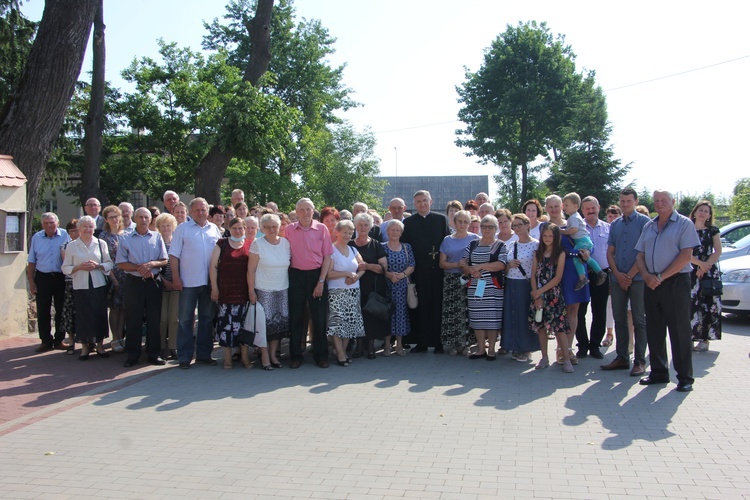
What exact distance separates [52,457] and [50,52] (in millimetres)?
7857

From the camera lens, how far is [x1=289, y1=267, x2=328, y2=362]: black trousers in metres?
8.08

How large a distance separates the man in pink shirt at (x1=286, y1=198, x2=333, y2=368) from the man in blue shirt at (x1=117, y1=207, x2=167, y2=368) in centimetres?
172

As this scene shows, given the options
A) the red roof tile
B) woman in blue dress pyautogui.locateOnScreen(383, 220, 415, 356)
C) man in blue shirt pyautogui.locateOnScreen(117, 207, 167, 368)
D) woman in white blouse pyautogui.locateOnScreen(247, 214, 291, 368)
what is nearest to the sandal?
woman in blue dress pyautogui.locateOnScreen(383, 220, 415, 356)

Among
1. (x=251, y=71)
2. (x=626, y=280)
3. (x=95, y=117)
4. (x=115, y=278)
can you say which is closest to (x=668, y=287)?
(x=626, y=280)

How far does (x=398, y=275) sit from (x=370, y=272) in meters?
0.37

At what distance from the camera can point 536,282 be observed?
7.76 metres

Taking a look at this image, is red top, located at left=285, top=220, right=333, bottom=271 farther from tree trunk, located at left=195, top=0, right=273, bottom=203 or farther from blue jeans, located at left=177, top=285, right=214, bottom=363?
tree trunk, located at left=195, top=0, right=273, bottom=203

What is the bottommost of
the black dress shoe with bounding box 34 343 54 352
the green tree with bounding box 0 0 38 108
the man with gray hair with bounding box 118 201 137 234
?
the black dress shoe with bounding box 34 343 54 352

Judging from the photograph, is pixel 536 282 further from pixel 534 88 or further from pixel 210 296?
pixel 534 88

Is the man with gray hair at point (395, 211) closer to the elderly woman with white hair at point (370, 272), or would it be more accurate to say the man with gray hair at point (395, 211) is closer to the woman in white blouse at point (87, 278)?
the elderly woman with white hair at point (370, 272)

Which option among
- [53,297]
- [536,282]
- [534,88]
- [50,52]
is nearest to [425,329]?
[536,282]

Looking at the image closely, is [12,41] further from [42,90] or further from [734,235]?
[734,235]

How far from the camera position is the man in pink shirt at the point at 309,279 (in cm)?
801

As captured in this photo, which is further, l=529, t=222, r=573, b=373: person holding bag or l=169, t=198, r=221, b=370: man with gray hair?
l=169, t=198, r=221, b=370: man with gray hair
